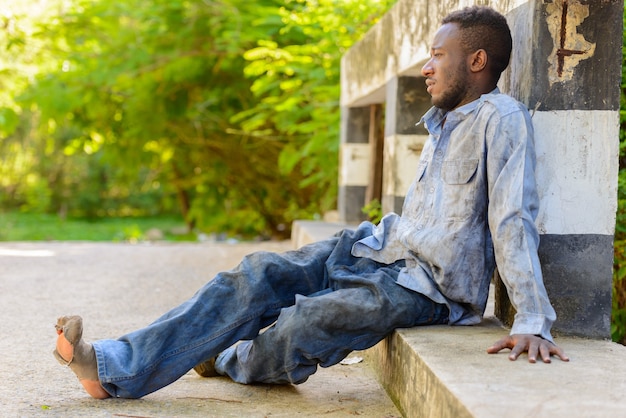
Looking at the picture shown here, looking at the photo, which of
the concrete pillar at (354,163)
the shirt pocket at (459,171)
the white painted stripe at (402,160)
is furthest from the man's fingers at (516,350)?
the concrete pillar at (354,163)

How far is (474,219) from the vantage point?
10.3 ft

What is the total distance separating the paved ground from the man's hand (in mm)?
615

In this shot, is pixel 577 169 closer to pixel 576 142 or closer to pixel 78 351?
pixel 576 142

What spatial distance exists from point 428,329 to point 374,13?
5.44 m

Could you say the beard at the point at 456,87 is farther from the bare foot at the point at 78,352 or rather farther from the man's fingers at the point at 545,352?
the bare foot at the point at 78,352

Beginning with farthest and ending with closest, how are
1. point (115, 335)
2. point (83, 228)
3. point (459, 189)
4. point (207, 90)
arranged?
point (83, 228) → point (207, 90) → point (115, 335) → point (459, 189)

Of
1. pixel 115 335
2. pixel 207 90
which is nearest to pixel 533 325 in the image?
pixel 115 335

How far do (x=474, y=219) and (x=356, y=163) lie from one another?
544 centimetres

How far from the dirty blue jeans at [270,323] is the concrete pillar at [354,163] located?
5.14m

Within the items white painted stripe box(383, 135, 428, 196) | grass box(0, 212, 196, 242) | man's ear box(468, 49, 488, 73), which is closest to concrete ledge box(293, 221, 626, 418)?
man's ear box(468, 49, 488, 73)

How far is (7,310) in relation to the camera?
5.26 meters

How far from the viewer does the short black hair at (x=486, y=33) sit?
10.7ft

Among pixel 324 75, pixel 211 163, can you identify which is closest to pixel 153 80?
pixel 211 163

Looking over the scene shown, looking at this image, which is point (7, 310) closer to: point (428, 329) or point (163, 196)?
point (428, 329)
